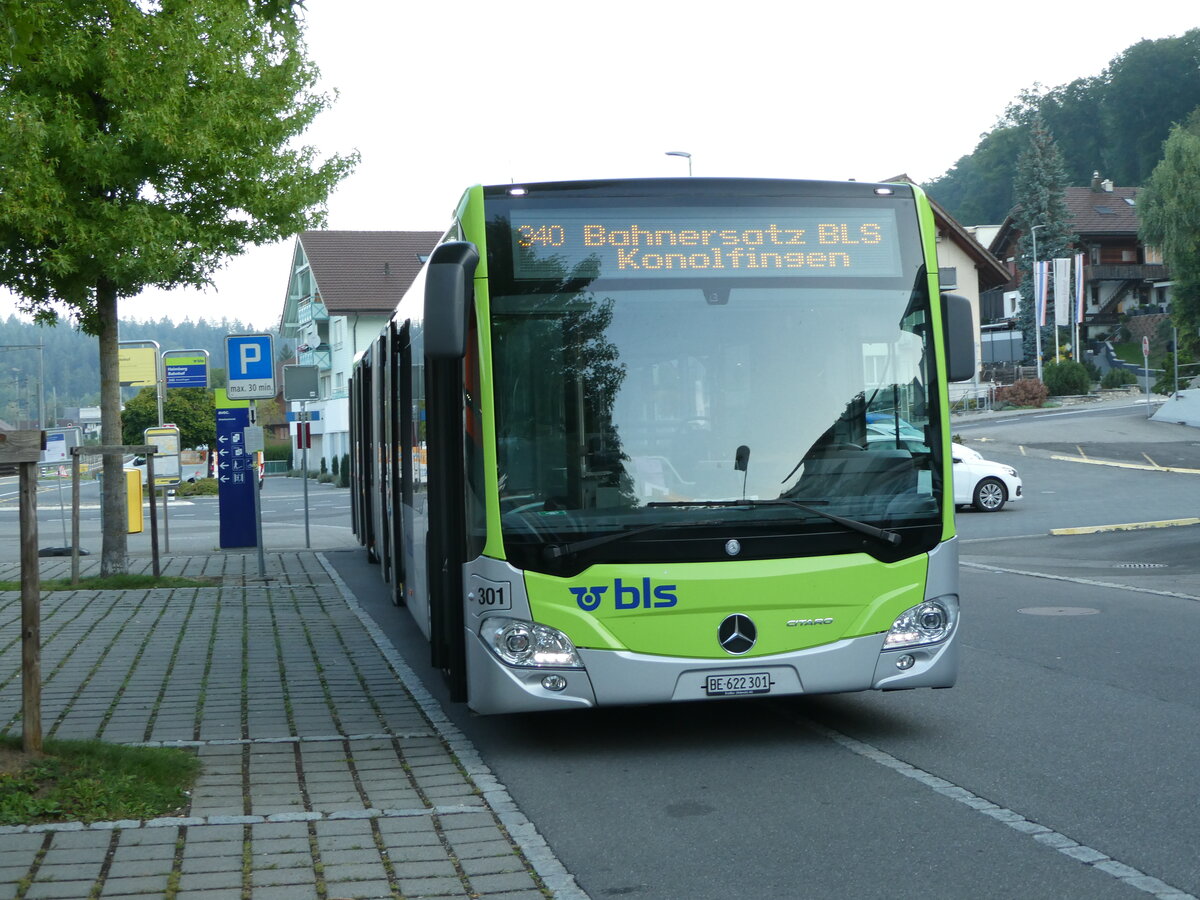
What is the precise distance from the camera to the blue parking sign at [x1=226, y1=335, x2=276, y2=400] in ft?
64.7

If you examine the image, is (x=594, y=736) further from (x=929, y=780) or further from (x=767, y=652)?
(x=929, y=780)

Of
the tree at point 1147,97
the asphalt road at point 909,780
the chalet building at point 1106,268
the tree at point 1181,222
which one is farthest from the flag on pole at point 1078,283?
the asphalt road at point 909,780

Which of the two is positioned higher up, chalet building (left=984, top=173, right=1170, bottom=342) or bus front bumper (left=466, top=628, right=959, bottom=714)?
chalet building (left=984, top=173, right=1170, bottom=342)

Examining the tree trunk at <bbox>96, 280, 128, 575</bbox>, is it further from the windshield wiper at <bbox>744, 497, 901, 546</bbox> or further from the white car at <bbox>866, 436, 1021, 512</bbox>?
the white car at <bbox>866, 436, 1021, 512</bbox>

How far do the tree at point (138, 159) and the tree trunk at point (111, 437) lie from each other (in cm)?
2

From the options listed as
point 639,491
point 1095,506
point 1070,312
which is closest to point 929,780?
point 639,491

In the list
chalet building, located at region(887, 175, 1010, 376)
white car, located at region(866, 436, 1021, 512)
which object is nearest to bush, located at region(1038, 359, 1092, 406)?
chalet building, located at region(887, 175, 1010, 376)

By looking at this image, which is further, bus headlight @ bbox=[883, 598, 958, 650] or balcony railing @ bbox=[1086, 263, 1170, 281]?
balcony railing @ bbox=[1086, 263, 1170, 281]

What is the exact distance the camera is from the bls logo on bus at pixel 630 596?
709 centimetres

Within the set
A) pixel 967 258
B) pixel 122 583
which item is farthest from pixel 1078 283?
pixel 122 583

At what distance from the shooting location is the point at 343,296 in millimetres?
74375

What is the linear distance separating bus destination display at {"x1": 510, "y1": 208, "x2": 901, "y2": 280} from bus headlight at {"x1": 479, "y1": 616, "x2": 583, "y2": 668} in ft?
5.67

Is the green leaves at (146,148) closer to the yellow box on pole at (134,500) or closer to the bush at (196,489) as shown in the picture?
the yellow box on pole at (134,500)

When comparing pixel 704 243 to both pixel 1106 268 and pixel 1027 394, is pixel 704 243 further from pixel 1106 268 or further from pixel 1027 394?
pixel 1106 268
